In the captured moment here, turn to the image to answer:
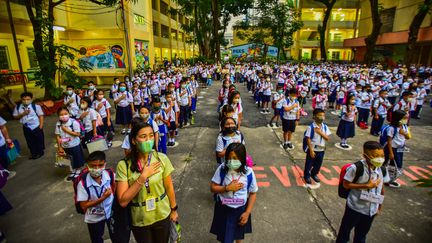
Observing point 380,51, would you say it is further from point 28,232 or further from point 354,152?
point 28,232

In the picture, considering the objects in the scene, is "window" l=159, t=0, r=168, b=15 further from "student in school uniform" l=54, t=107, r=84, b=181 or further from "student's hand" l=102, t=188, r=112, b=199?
"student's hand" l=102, t=188, r=112, b=199

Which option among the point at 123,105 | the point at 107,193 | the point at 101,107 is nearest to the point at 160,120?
the point at 101,107

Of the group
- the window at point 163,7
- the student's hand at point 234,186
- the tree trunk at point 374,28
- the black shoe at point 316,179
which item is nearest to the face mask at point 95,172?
the student's hand at point 234,186

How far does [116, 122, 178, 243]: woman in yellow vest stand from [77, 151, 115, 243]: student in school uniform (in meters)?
0.74

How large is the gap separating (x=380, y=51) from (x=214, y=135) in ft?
109

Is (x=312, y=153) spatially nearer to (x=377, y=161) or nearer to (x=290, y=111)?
(x=377, y=161)

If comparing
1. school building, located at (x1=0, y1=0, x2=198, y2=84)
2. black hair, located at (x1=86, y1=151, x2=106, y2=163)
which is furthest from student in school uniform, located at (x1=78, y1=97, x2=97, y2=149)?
school building, located at (x1=0, y1=0, x2=198, y2=84)

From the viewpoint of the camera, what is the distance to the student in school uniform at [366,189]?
9.64 ft

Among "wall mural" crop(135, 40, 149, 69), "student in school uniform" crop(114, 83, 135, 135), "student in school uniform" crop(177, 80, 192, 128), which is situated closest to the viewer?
"student in school uniform" crop(114, 83, 135, 135)

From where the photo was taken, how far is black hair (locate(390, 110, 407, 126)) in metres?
4.68

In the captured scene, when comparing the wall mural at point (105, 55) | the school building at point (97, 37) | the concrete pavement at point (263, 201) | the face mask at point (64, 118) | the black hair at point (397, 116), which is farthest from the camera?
the wall mural at point (105, 55)

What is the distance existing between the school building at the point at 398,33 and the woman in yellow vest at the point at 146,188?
29.3 meters

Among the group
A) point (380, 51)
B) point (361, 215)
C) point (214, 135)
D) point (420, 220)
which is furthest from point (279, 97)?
point (380, 51)

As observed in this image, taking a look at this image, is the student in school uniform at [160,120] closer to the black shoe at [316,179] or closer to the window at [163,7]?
the black shoe at [316,179]
